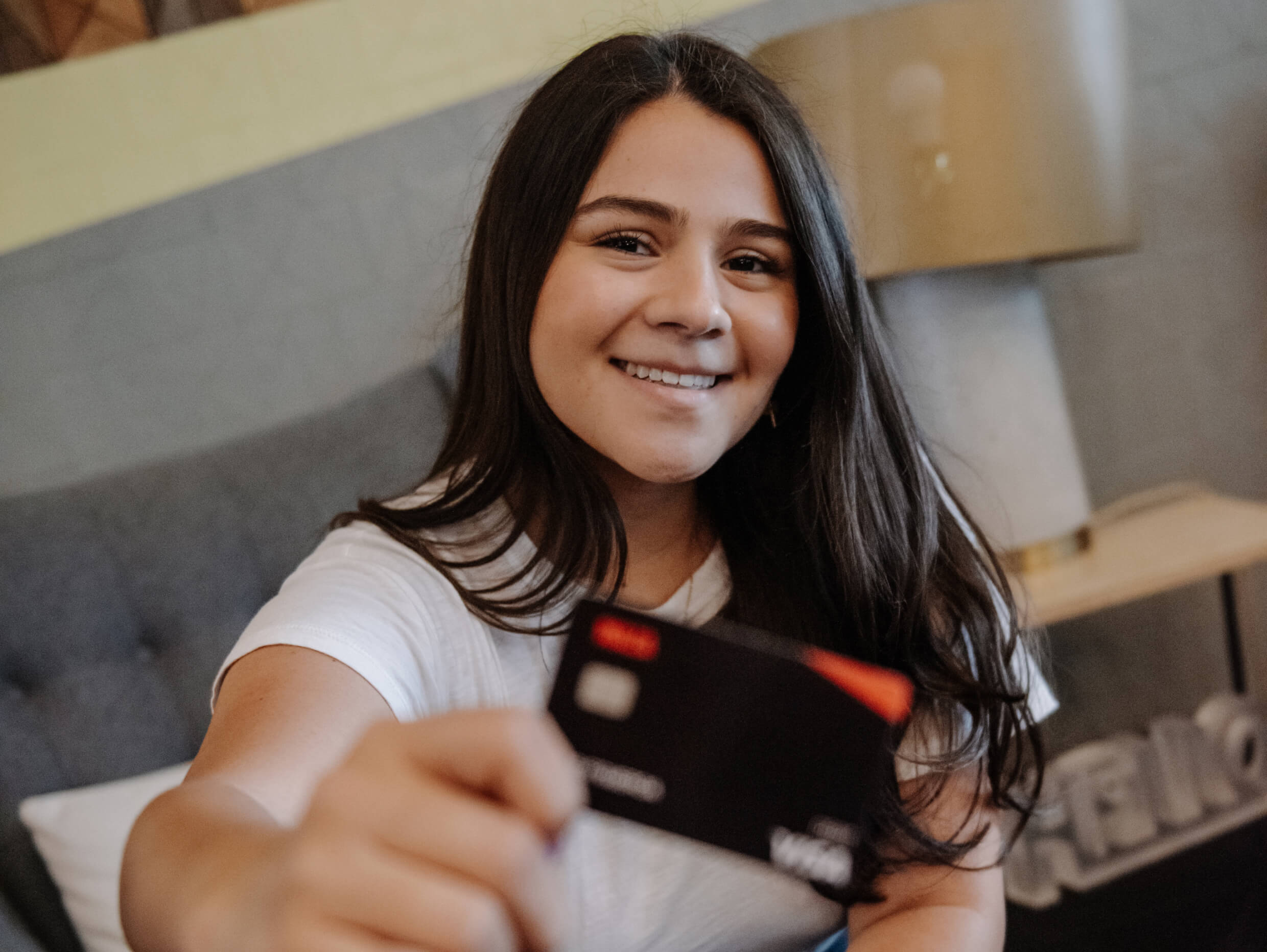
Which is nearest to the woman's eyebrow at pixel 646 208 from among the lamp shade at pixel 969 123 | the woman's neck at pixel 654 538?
the woman's neck at pixel 654 538

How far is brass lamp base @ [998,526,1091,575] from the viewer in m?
1.34

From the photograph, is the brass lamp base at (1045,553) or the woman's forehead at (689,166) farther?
the brass lamp base at (1045,553)

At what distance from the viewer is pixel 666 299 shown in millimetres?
740

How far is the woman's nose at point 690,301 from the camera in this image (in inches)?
28.6

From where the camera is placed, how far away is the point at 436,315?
145cm

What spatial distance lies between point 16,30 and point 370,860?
4.78 feet

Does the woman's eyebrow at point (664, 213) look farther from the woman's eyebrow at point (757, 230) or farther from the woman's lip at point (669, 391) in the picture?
the woman's lip at point (669, 391)

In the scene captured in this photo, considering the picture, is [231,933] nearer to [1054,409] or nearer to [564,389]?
[564,389]

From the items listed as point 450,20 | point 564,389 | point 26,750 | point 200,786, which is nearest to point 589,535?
point 564,389

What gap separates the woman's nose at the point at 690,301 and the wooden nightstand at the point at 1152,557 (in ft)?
1.92

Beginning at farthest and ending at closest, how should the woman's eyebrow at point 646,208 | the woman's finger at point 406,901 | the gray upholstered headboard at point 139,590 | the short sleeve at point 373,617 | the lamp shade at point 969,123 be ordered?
the lamp shade at point 969,123, the gray upholstered headboard at point 139,590, the woman's eyebrow at point 646,208, the short sleeve at point 373,617, the woman's finger at point 406,901

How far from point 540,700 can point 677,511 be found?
0.75ft

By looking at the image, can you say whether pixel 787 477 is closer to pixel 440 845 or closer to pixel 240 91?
pixel 440 845

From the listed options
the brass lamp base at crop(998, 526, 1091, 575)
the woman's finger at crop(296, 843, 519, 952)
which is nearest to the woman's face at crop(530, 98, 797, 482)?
the woman's finger at crop(296, 843, 519, 952)
